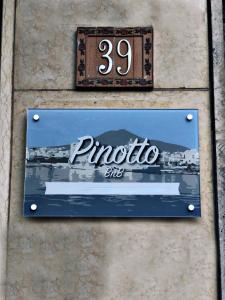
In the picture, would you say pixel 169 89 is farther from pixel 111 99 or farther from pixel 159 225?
pixel 159 225

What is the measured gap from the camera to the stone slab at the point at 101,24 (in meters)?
4.91

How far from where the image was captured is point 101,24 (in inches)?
196

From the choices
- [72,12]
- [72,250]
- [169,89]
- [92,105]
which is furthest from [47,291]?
[72,12]

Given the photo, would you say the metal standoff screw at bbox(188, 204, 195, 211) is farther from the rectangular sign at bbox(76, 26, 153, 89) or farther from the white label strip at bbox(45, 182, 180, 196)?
the rectangular sign at bbox(76, 26, 153, 89)

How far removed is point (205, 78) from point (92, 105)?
39.5 inches

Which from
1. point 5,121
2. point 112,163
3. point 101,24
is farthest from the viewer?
point 101,24

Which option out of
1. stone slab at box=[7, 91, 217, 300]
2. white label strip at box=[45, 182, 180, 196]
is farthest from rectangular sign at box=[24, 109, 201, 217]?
stone slab at box=[7, 91, 217, 300]

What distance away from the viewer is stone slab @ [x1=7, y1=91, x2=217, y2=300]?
4.55 metres

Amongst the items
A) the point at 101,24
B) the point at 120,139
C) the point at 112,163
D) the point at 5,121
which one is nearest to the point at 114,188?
the point at 112,163

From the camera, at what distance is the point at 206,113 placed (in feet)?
15.9

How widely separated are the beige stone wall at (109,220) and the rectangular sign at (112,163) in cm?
10

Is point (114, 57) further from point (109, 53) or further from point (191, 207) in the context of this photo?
point (191, 207)

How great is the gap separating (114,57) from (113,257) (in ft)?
5.61

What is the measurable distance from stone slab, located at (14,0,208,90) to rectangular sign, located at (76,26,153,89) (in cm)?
7
